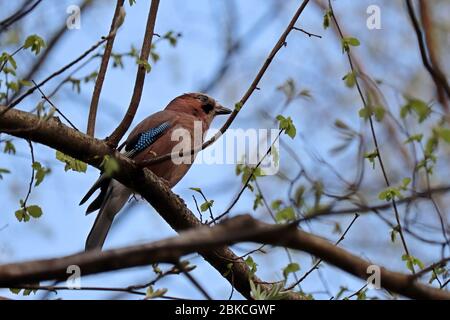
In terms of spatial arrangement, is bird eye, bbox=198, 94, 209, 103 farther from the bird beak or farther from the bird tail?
the bird tail

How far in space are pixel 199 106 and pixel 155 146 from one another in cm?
Answer: 131

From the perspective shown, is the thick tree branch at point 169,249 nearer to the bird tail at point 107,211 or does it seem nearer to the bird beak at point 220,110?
the bird tail at point 107,211

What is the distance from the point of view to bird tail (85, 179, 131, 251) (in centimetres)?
708

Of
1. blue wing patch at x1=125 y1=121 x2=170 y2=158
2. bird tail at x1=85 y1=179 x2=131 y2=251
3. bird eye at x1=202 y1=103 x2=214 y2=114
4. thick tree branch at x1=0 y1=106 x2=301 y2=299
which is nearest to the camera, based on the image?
thick tree branch at x1=0 y1=106 x2=301 y2=299

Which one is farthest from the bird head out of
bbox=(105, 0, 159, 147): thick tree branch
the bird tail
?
bbox=(105, 0, 159, 147): thick tree branch

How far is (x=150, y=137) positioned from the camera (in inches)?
306

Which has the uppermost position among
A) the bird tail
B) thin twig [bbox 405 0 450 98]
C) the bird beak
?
the bird beak

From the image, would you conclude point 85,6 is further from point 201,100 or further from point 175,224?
point 175,224

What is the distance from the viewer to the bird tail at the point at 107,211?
279 inches

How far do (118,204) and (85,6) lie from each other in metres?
5.37

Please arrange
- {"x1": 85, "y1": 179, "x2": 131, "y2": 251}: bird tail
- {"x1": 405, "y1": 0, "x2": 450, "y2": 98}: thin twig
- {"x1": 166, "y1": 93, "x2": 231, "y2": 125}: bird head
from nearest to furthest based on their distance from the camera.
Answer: {"x1": 405, "y1": 0, "x2": 450, "y2": 98}: thin twig
{"x1": 85, "y1": 179, "x2": 131, "y2": 251}: bird tail
{"x1": 166, "y1": 93, "x2": 231, "y2": 125}: bird head

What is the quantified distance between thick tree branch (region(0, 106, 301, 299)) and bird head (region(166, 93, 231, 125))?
10.3ft

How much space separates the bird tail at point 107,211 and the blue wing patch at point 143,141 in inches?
18.0
